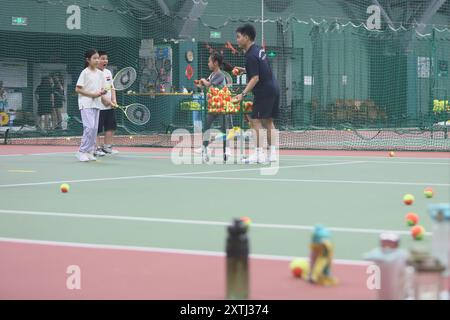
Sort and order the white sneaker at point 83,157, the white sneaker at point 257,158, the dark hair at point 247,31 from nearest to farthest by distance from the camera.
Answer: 1. the dark hair at point 247,31
2. the white sneaker at point 257,158
3. the white sneaker at point 83,157

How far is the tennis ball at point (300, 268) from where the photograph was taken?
4145mm

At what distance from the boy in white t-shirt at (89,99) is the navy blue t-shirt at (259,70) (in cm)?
231

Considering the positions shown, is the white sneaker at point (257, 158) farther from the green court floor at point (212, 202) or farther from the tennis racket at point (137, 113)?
the tennis racket at point (137, 113)

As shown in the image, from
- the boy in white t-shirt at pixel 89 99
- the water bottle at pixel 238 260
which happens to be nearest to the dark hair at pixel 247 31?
the boy in white t-shirt at pixel 89 99

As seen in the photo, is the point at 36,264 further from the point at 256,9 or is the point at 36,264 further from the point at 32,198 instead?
the point at 256,9

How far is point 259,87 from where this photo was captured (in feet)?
40.5

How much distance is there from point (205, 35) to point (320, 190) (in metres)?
19.0

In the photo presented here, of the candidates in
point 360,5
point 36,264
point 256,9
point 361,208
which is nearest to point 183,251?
point 36,264

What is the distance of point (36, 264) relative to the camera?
15.3 ft

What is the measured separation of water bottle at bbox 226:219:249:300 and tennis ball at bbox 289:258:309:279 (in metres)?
0.79

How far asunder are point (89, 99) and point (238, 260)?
1014 centimetres

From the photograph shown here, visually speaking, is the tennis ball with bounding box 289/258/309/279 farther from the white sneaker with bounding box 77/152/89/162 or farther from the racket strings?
the racket strings

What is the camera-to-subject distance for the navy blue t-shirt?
1216 centimetres

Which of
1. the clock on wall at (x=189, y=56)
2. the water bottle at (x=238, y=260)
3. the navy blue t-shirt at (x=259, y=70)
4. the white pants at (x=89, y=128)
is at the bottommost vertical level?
the water bottle at (x=238, y=260)
